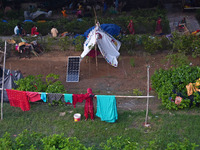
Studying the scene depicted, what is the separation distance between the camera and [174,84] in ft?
33.6

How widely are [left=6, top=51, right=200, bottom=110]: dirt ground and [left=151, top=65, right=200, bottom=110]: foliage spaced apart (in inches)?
20.4

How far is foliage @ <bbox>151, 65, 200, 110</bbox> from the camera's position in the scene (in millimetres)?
9727

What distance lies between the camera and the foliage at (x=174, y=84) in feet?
31.9

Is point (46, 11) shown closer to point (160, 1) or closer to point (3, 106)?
point (160, 1)

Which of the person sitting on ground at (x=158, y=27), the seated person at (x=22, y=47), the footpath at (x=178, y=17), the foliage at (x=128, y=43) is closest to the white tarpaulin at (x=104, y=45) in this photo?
the foliage at (x=128, y=43)

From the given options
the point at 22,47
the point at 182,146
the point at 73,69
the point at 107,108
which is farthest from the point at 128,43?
the point at 182,146

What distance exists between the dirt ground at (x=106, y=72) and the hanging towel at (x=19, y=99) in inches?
80.8

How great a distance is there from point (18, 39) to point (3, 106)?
5.10 metres

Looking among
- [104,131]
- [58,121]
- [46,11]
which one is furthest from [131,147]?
[46,11]

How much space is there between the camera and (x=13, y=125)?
31.1 feet

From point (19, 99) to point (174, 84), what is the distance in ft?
17.2

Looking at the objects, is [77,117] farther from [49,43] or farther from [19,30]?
[19,30]

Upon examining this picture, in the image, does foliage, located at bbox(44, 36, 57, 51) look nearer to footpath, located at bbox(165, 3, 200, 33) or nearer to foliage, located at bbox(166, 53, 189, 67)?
foliage, located at bbox(166, 53, 189, 67)

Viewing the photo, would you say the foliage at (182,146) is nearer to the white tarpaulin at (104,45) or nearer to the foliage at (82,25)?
the white tarpaulin at (104,45)
